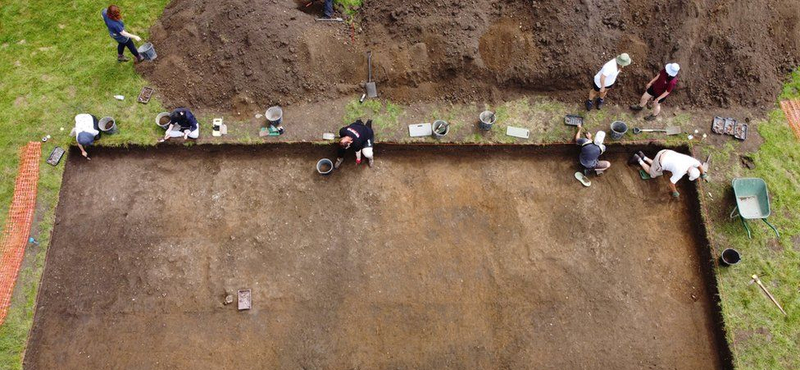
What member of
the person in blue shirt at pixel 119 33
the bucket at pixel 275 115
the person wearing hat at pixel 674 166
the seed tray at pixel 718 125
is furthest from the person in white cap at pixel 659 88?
the person in blue shirt at pixel 119 33

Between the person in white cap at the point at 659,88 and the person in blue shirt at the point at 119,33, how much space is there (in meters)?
11.5

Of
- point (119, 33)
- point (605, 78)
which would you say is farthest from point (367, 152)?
point (119, 33)

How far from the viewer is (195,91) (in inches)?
400

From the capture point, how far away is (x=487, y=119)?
32.4ft

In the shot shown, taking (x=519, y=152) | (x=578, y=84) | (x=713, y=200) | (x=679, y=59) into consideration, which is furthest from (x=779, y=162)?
(x=519, y=152)

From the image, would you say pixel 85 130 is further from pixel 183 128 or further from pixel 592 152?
pixel 592 152

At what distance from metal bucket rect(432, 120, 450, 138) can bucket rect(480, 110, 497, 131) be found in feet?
2.61

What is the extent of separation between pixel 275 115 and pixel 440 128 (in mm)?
3698

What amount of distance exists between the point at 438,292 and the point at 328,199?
3004 millimetres

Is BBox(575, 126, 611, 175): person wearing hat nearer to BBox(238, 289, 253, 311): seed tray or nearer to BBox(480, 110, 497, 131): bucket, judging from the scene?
BBox(480, 110, 497, 131): bucket

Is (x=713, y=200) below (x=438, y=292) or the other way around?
the other way around

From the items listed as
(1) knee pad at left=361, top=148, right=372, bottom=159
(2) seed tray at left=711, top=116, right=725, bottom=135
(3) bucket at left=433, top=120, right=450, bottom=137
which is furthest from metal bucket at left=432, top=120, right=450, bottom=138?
(2) seed tray at left=711, top=116, right=725, bottom=135

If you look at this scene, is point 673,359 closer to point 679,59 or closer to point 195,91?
point 679,59

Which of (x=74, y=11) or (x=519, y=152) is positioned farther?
(x=74, y=11)
